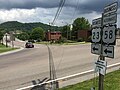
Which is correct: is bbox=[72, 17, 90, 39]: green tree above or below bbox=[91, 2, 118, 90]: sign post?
above

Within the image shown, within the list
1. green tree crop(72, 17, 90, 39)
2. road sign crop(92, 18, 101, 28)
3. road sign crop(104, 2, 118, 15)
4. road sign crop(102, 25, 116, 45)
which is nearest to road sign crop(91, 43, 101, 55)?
road sign crop(102, 25, 116, 45)

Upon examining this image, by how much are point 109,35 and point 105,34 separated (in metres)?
0.16

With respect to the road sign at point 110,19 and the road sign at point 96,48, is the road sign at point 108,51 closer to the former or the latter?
the road sign at point 96,48

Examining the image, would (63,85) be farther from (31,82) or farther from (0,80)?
(0,80)

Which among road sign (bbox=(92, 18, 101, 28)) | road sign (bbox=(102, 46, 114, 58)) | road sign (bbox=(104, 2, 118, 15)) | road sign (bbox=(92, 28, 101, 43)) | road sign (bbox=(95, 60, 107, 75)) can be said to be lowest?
road sign (bbox=(95, 60, 107, 75))

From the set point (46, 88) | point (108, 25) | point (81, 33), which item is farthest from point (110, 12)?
point (81, 33)

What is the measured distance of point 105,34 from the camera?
18.0ft

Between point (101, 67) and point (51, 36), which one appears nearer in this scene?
point (101, 67)

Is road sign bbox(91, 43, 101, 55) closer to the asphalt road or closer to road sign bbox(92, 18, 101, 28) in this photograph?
road sign bbox(92, 18, 101, 28)

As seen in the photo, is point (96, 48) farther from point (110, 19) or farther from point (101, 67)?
point (110, 19)

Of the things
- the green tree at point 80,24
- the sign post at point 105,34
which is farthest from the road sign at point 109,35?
the green tree at point 80,24

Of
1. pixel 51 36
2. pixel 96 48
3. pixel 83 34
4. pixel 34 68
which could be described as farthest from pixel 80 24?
pixel 96 48

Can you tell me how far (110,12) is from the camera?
214 inches

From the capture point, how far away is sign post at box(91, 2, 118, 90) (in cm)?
529
